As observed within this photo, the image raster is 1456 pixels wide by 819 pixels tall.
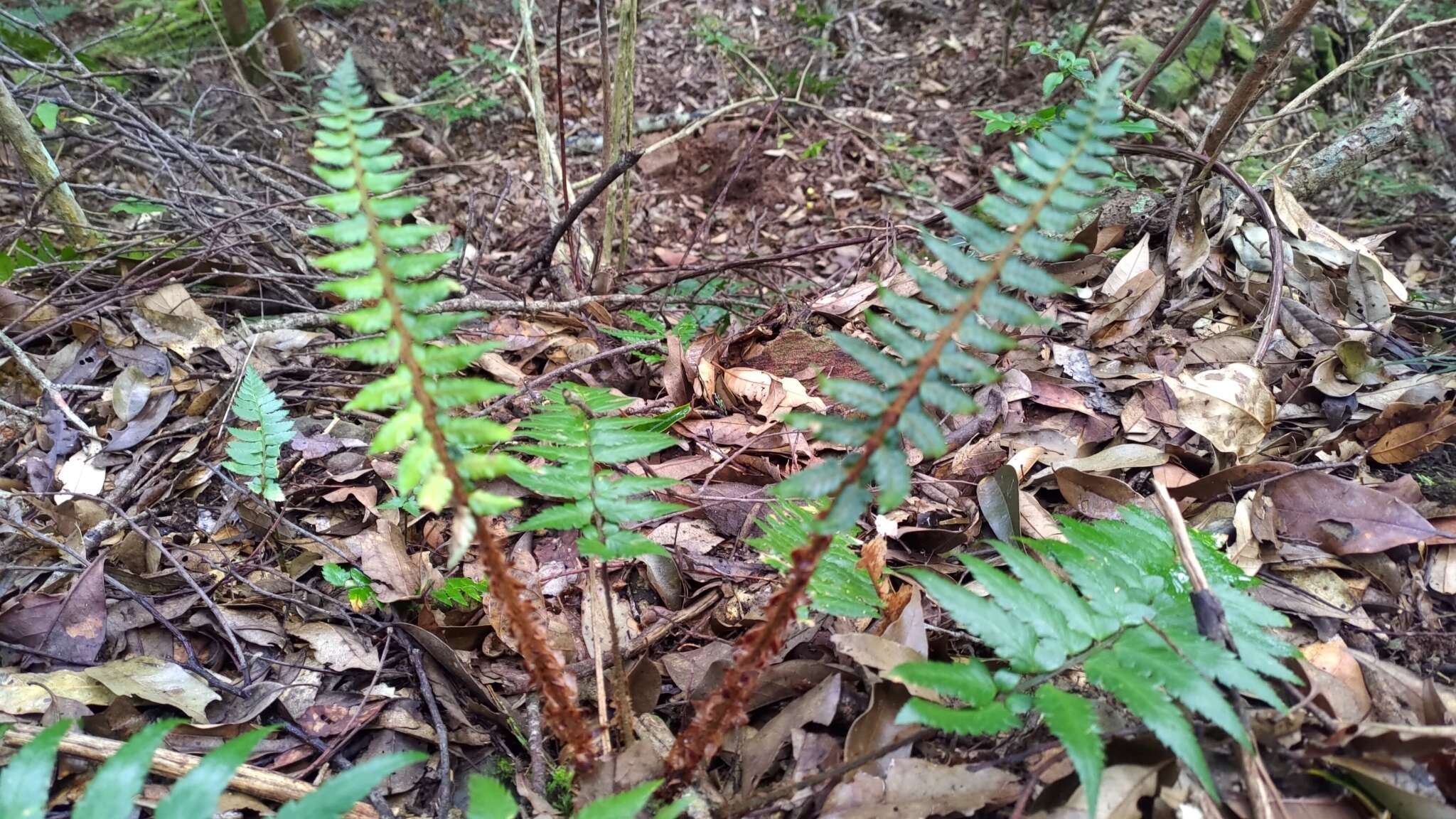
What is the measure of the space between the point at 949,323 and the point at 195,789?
1348mm

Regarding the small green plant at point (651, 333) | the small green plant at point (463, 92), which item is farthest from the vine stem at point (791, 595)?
the small green plant at point (463, 92)

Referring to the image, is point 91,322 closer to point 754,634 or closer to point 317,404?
point 317,404

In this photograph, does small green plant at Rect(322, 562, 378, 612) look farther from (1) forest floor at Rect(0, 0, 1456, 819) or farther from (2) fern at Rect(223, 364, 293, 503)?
(2) fern at Rect(223, 364, 293, 503)

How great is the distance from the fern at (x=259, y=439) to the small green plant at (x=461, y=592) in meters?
0.59

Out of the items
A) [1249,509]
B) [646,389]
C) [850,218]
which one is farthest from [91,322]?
[850,218]

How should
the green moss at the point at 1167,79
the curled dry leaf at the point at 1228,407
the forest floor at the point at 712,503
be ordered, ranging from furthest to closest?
the green moss at the point at 1167,79 < the curled dry leaf at the point at 1228,407 < the forest floor at the point at 712,503

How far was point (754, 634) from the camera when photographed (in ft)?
4.27

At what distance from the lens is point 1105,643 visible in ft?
4.27

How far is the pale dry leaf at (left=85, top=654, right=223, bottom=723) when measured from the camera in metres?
1.73

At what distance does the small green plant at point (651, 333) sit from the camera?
266 centimetres

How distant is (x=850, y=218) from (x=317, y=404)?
4.13m

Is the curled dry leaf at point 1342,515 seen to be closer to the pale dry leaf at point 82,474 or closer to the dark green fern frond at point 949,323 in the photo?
the dark green fern frond at point 949,323

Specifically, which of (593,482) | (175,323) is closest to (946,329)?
(593,482)

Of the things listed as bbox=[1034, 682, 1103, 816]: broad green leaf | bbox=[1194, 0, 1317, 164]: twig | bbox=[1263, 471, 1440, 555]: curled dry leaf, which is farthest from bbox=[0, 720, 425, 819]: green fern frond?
bbox=[1194, 0, 1317, 164]: twig
